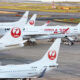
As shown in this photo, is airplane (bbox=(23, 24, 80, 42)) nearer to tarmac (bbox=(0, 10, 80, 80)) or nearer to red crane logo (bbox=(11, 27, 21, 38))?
tarmac (bbox=(0, 10, 80, 80))

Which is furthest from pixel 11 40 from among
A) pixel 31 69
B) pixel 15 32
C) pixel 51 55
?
pixel 31 69

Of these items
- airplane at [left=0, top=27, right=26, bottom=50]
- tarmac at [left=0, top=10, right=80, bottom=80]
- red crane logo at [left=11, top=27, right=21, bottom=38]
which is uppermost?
red crane logo at [left=11, top=27, right=21, bottom=38]

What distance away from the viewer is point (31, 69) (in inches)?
1264

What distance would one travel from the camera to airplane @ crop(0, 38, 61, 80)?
31.4m

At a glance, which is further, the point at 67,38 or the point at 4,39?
the point at 67,38

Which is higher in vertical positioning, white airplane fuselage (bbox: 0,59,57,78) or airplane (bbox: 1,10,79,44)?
white airplane fuselage (bbox: 0,59,57,78)

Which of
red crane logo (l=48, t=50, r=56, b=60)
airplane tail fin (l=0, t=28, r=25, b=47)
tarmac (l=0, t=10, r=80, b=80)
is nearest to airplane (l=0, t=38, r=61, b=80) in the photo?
red crane logo (l=48, t=50, r=56, b=60)

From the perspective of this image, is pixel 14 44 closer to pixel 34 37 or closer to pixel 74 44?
pixel 34 37

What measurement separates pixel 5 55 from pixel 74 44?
17.8 meters

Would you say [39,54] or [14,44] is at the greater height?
[14,44]

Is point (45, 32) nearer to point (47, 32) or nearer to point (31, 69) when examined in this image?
point (47, 32)

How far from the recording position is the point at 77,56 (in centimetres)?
5403

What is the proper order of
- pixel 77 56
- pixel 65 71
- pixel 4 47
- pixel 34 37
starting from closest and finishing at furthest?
pixel 65 71, pixel 4 47, pixel 77 56, pixel 34 37

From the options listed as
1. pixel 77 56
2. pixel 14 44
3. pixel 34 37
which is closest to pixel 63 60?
pixel 77 56
